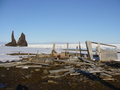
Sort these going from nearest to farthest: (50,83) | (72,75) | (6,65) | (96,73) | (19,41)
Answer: (50,83) → (72,75) → (96,73) → (6,65) → (19,41)

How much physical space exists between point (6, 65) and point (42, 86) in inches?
282

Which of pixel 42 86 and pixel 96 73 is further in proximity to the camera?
pixel 96 73

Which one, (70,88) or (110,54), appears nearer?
(70,88)

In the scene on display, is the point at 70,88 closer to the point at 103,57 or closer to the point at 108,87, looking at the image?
the point at 108,87

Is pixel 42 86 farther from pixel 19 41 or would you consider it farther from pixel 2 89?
pixel 19 41

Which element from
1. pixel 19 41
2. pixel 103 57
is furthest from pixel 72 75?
pixel 19 41

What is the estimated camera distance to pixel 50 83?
22.0ft

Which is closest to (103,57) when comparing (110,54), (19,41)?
(110,54)

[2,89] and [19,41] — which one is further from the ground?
[19,41]

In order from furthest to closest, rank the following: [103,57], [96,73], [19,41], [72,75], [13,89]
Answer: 1. [19,41]
2. [103,57]
3. [96,73]
4. [72,75]
5. [13,89]

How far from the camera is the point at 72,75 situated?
8.54 meters

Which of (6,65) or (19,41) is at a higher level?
(19,41)

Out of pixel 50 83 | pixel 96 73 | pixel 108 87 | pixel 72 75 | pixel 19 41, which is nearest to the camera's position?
pixel 108 87

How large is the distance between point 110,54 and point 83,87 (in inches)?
538
